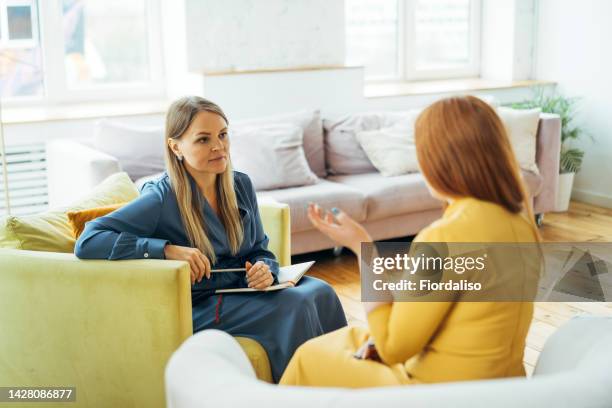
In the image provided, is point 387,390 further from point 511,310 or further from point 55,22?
point 55,22

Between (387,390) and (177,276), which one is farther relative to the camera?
(177,276)

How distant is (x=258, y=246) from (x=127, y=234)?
471 mm

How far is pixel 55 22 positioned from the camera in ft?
16.8

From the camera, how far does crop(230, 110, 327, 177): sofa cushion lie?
4.83 metres

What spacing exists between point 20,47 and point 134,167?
1.35 meters

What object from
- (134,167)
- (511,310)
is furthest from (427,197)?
(511,310)

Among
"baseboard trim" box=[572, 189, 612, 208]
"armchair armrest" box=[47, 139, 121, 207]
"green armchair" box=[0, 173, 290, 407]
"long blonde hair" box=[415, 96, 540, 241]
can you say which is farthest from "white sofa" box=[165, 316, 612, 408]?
"baseboard trim" box=[572, 189, 612, 208]

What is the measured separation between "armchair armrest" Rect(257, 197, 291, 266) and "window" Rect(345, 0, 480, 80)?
3372mm

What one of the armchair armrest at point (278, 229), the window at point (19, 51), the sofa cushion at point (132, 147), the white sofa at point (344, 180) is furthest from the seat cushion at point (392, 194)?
the window at point (19, 51)

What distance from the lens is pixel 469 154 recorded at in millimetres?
1562

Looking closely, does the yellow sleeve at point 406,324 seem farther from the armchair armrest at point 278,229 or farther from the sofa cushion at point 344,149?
the sofa cushion at point 344,149

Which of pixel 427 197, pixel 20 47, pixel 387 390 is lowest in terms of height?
pixel 427 197

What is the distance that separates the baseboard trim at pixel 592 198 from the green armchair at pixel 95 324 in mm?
4118

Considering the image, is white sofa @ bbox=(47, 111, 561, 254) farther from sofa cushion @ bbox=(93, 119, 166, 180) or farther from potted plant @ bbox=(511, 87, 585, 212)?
potted plant @ bbox=(511, 87, 585, 212)
